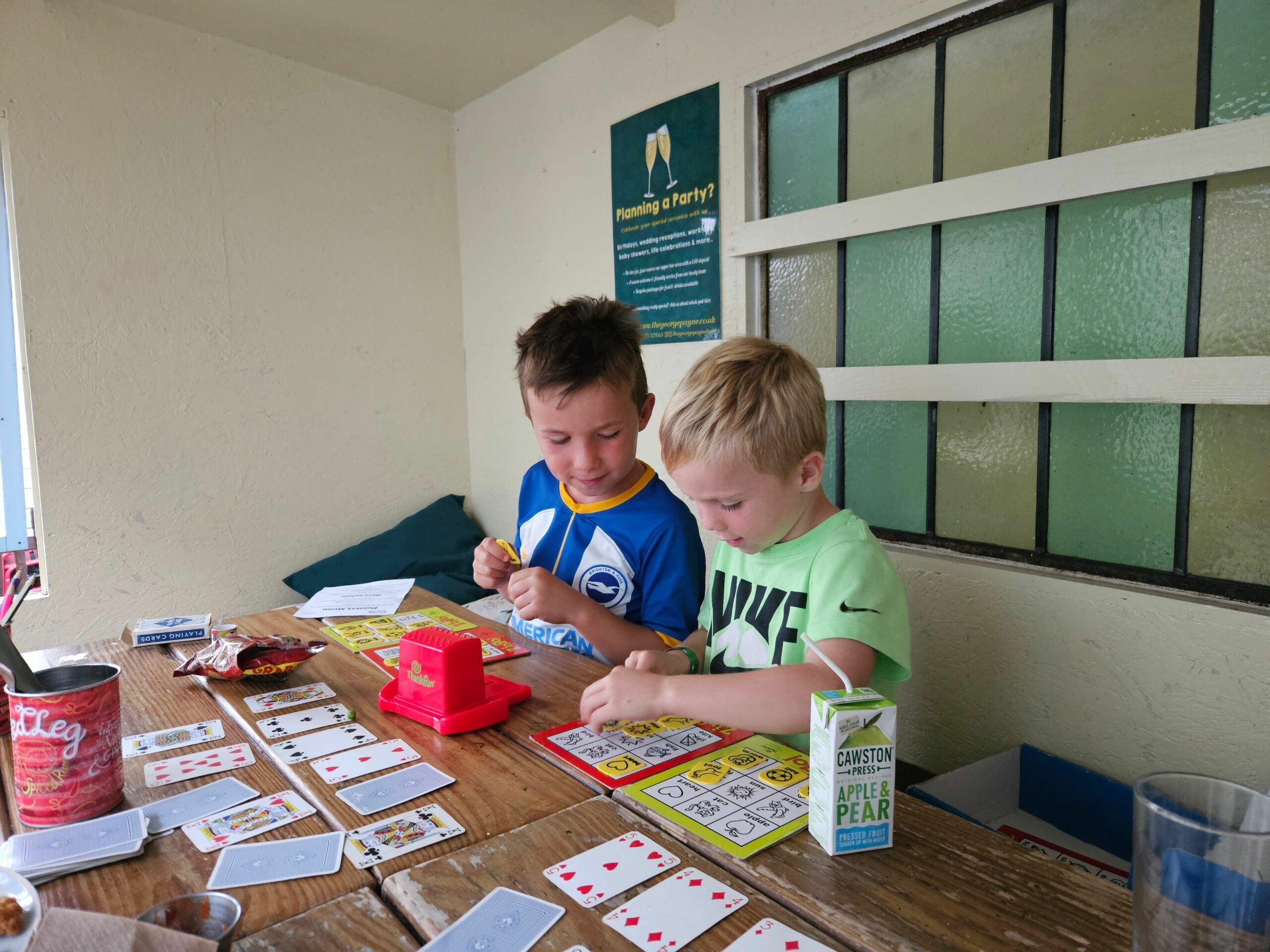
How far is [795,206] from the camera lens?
215 cm

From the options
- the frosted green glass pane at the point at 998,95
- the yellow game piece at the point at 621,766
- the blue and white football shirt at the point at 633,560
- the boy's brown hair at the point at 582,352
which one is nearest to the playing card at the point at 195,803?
the yellow game piece at the point at 621,766

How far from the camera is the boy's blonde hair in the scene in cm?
99

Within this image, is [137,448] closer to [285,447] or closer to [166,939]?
[285,447]

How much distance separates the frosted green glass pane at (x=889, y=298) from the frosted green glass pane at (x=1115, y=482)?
1.28ft

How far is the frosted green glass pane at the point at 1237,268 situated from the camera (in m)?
1.38

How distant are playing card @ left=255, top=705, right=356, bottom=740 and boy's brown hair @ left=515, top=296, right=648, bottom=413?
1.93 feet

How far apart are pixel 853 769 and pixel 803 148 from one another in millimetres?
1869

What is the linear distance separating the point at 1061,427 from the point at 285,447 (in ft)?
8.50

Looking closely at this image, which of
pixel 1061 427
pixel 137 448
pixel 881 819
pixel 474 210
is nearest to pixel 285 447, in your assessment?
pixel 137 448

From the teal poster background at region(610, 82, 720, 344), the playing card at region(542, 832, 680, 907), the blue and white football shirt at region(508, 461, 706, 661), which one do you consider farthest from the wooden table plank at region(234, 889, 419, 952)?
the teal poster background at region(610, 82, 720, 344)

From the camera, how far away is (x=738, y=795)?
0.76 metres

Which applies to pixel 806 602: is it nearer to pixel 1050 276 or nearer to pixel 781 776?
pixel 781 776

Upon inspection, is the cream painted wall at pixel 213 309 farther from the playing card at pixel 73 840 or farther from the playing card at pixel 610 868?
the playing card at pixel 610 868

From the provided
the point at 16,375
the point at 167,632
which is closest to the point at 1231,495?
the point at 167,632
